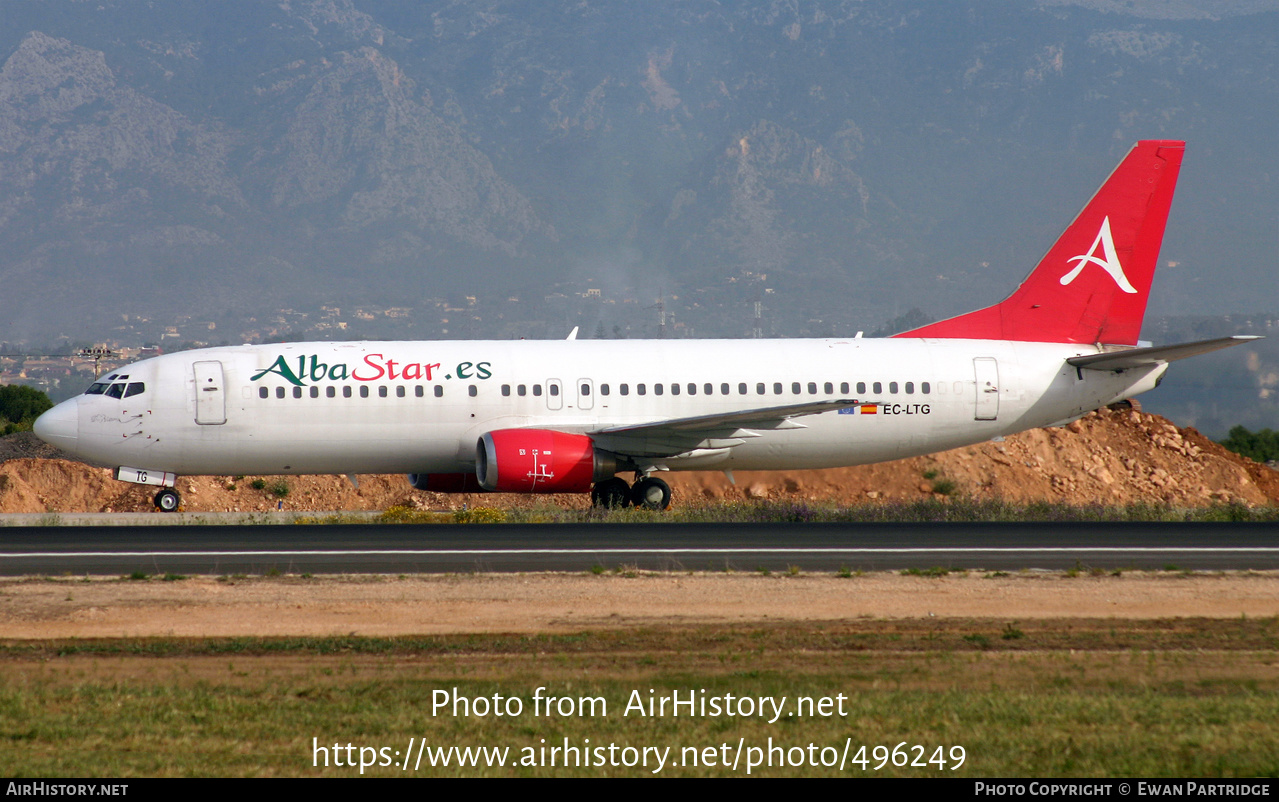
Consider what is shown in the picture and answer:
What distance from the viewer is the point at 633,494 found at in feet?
84.7

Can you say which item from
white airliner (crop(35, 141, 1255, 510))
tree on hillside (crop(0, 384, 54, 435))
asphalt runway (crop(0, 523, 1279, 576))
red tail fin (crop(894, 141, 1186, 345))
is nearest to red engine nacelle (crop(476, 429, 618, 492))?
white airliner (crop(35, 141, 1255, 510))

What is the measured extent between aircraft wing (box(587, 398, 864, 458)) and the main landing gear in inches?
25.8

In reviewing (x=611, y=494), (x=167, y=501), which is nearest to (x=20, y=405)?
(x=167, y=501)

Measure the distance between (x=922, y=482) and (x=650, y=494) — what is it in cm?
1146

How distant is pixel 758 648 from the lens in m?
11.8

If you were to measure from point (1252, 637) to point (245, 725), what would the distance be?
932 cm

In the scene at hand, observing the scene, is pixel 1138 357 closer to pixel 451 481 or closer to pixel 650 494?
pixel 650 494

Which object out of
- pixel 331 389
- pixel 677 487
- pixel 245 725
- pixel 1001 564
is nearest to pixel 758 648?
pixel 245 725

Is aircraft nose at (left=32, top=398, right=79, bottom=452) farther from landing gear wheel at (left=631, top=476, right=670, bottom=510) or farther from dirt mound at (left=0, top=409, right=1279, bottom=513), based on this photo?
landing gear wheel at (left=631, top=476, right=670, bottom=510)

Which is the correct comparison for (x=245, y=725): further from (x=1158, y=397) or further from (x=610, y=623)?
(x=1158, y=397)

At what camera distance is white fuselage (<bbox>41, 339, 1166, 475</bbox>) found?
A: 24.7m

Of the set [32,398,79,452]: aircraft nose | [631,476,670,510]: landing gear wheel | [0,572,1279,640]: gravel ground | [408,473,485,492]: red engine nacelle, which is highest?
[32,398,79,452]: aircraft nose

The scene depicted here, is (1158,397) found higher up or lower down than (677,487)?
higher up

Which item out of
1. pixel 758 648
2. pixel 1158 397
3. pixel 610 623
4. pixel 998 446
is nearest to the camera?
pixel 758 648
